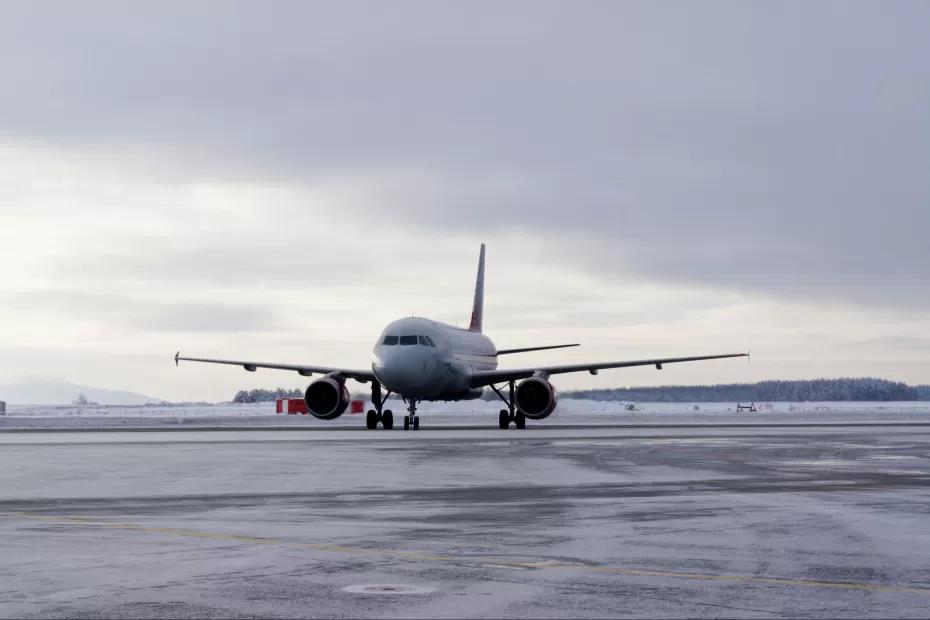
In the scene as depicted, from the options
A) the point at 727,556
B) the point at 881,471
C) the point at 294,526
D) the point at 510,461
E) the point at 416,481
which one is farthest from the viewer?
the point at 510,461

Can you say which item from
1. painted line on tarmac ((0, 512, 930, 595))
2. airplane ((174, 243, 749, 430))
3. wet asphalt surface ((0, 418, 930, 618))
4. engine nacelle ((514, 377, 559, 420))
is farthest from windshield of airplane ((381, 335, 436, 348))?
painted line on tarmac ((0, 512, 930, 595))

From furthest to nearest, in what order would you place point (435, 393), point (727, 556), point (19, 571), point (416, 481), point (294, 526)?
point (435, 393)
point (416, 481)
point (294, 526)
point (727, 556)
point (19, 571)

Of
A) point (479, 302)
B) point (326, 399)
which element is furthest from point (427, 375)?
point (479, 302)

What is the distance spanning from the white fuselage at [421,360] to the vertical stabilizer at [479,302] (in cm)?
1540

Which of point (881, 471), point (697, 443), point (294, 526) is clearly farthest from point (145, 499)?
point (697, 443)

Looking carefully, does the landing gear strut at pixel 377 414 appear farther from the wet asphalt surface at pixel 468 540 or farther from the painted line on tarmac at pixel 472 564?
the painted line on tarmac at pixel 472 564

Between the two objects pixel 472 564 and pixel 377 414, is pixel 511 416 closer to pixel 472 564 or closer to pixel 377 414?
pixel 377 414

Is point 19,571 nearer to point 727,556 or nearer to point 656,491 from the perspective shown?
point 727,556

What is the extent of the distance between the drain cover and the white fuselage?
43.6 m

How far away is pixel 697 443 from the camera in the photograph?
35.0 m

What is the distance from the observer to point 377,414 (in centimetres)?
5634

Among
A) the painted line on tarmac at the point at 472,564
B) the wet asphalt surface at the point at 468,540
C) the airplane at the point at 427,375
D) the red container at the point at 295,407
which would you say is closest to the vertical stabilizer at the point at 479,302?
the airplane at the point at 427,375

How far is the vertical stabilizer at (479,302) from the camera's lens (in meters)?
74.4

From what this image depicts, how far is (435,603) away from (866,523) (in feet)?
22.9
